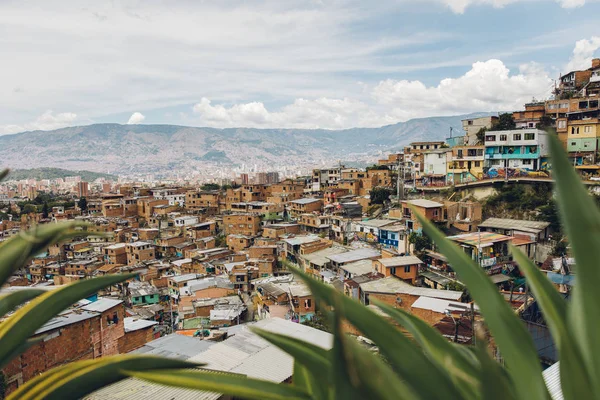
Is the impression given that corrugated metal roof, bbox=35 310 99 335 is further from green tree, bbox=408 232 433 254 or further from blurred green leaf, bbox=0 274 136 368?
green tree, bbox=408 232 433 254

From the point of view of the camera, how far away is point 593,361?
2.65ft

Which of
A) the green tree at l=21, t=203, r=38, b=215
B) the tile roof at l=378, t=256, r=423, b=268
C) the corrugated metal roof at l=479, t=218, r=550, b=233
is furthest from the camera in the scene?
the green tree at l=21, t=203, r=38, b=215

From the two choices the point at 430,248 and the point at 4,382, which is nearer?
the point at 4,382

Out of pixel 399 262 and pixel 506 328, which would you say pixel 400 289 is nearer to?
pixel 399 262

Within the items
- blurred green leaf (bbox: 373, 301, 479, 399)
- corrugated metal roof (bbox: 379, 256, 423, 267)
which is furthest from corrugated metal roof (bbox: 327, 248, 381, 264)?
blurred green leaf (bbox: 373, 301, 479, 399)

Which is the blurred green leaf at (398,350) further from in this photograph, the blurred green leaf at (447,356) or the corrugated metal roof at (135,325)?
the corrugated metal roof at (135,325)

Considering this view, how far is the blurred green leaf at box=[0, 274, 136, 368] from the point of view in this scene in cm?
105

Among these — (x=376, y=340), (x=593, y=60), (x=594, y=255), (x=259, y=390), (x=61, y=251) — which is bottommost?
(x=61, y=251)

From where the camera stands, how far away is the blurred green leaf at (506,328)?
2.75ft

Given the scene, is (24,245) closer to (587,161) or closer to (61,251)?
(587,161)

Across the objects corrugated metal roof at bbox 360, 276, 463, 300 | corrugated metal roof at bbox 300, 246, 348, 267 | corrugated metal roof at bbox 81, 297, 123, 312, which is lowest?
corrugated metal roof at bbox 300, 246, 348, 267

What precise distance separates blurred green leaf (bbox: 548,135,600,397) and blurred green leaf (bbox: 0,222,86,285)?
1.23 metres

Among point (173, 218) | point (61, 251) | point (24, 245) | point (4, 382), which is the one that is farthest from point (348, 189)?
point (24, 245)

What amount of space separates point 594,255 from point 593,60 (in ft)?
109
